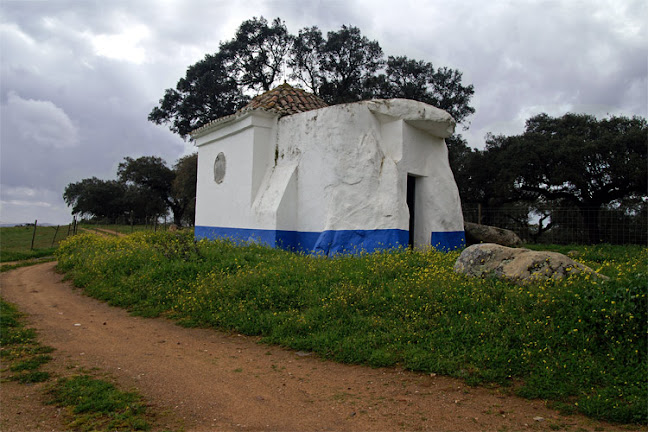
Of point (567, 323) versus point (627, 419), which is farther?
point (567, 323)

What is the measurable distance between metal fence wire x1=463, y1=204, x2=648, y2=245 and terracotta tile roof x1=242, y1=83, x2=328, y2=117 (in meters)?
7.10

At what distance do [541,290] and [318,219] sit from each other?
19.6 ft

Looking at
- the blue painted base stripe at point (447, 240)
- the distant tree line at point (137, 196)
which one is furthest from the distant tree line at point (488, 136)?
the distant tree line at point (137, 196)

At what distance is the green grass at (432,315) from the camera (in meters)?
3.96

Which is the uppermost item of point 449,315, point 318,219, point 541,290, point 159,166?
point 159,166

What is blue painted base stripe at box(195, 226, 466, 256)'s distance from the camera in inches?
377

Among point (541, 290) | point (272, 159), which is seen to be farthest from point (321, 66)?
point (541, 290)

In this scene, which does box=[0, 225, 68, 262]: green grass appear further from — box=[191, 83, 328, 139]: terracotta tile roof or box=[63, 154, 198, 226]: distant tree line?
box=[63, 154, 198, 226]: distant tree line

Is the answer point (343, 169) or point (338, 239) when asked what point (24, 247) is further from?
point (343, 169)

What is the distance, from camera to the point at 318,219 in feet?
34.3

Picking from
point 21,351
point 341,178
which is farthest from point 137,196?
point 21,351

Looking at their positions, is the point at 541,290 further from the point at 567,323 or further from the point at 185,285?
the point at 185,285

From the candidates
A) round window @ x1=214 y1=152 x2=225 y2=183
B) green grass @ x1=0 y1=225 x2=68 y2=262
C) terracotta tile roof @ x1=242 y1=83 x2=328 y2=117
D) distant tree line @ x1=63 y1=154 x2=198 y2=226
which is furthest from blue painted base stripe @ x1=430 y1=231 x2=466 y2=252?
distant tree line @ x1=63 y1=154 x2=198 y2=226

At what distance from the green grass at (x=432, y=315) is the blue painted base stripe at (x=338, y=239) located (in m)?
1.53
